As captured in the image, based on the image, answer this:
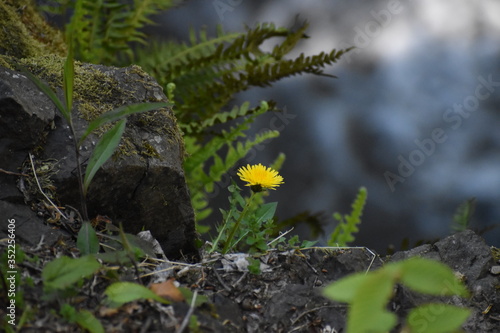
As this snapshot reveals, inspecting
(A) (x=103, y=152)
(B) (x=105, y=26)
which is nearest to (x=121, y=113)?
Answer: (A) (x=103, y=152)

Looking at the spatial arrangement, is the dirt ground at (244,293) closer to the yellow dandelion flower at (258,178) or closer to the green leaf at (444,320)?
the yellow dandelion flower at (258,178)

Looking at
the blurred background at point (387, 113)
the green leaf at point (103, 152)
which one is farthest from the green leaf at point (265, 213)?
the blurred background at point (387, 113)

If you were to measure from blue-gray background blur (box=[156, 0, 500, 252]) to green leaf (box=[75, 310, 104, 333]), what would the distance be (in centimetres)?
375

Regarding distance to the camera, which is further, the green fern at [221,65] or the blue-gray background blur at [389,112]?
the blue-gray background blur at [389,112]

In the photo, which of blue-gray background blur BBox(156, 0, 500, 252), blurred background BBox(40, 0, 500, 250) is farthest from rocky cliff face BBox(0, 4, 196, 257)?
blue-gray background blur BBox(156, 0, 500, 252)

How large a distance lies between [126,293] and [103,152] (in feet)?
1.76

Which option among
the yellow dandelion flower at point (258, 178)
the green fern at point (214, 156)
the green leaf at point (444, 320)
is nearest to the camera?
the green leaf at point (444, 320)

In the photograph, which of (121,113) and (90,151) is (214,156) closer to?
(90,151)

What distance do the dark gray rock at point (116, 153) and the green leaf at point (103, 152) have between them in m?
0.19

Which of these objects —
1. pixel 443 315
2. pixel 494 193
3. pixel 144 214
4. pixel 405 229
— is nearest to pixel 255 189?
pixel 144 214

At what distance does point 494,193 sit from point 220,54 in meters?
2.85

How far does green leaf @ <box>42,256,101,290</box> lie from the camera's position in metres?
1.29

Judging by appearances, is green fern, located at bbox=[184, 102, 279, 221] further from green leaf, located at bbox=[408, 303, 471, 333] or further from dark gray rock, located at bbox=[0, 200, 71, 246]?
green leaf, located at bbox=[408, 303, 471, 333]

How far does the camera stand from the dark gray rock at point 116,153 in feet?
5.96
